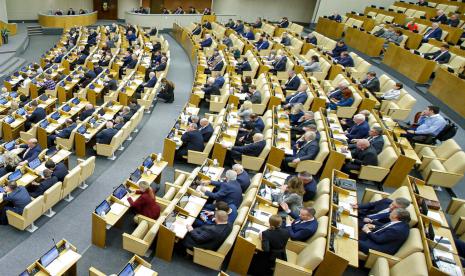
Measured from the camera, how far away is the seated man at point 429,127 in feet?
25.8

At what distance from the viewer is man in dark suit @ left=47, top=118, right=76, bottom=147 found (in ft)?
27.8

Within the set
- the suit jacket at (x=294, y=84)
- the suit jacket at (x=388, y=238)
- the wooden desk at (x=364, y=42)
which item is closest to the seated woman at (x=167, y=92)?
the suit jacket at (x=294, y=84)

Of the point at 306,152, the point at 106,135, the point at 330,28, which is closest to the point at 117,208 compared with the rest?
the point at 106,135

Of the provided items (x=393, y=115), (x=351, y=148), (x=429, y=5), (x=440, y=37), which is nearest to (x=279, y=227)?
(x=351, y=148)

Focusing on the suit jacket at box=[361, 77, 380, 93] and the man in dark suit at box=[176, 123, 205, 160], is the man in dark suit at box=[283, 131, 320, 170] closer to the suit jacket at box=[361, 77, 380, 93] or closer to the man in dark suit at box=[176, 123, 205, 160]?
the man in dark suit at box=[176, 123, 205, 160]

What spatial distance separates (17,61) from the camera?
54.4ft

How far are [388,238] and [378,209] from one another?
2.88 ft

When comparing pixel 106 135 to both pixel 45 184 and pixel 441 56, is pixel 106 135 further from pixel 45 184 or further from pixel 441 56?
pixel 441 56

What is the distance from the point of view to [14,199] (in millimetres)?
5965

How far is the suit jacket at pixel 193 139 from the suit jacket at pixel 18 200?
3.25m

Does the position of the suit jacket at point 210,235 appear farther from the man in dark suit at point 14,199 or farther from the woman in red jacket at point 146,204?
the man in dark suit at point 14,199

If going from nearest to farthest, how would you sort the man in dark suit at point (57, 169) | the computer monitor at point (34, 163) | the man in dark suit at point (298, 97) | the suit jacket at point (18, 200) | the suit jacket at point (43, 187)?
1. the suit jacket at point (18, 200)
2. the suit jacket at point (43, 187)
3. the man in dark suit at point (57, 169)
4. the computer monitor at point (34, 163)
5. the man in dark suit at point (298, 97)

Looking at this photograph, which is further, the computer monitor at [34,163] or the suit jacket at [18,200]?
the computer monitor at [34,163]

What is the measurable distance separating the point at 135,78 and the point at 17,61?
792 cm
